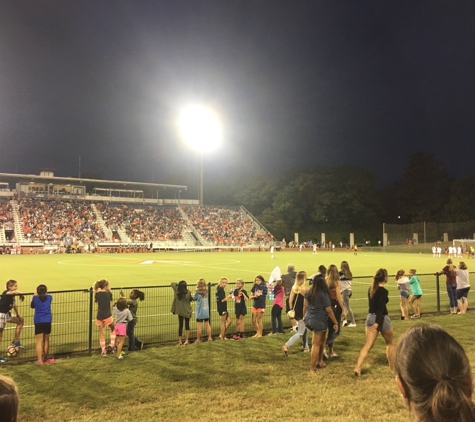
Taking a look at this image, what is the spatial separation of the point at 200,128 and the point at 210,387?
60723mm

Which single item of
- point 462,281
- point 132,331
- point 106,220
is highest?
point 106,220

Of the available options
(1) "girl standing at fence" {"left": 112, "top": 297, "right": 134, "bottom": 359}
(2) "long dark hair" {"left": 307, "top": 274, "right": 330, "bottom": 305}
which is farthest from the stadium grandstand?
(2) "long dark hair" {"left": 307, "top": 274, "right": 330, "bottom": 305}

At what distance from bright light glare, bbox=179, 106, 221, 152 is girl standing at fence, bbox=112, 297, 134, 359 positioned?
5763cm

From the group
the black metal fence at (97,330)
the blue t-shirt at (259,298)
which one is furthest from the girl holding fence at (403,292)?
the blue t-shirt at (259,298)

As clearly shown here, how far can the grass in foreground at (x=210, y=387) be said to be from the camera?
545 centimetres

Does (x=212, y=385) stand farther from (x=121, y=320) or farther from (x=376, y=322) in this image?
(x=376, y=322)

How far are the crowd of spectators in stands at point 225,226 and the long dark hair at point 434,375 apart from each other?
2348 inches

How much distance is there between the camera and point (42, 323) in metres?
8.20

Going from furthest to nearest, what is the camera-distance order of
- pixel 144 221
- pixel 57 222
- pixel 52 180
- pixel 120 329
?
pixel 52 180
pixel 144 221
pixel 57 222
pixel 120 329

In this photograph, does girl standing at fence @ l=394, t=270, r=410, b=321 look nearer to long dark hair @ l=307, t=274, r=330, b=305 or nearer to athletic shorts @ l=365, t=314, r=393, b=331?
athletic shorts @ l=365, t=314, r=393, b=331

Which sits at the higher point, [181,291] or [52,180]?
[52,180]

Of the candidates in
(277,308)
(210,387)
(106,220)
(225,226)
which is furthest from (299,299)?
(225,226)

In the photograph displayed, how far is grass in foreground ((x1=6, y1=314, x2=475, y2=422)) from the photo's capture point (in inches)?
214

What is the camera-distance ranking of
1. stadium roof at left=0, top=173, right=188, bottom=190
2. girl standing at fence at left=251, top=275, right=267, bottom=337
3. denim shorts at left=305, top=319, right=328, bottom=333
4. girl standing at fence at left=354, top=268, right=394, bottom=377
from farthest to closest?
stadium roof at left=0, top=173, right=188, bottom=190, girl standing at fence at left=251, top=275, right=267, bottom=337, denim shorts at left=305, top=319, right=328, bottom=333, girl standing at fence at left=354, top=268, right=394, bottom=377
